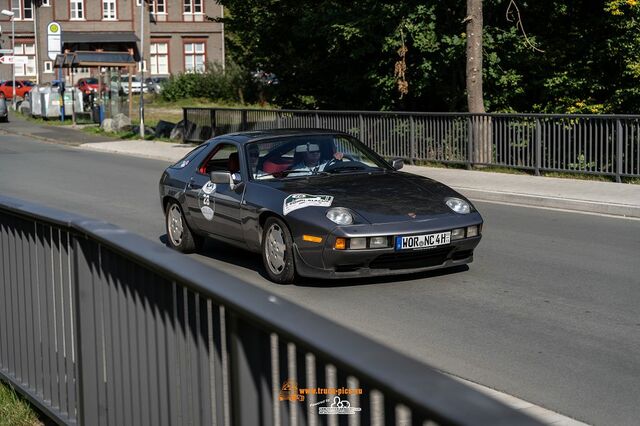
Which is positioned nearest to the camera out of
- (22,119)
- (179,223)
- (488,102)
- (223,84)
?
(179,223)

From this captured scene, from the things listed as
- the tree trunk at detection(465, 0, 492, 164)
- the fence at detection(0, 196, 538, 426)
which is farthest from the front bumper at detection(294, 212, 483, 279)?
the tree trunk at detection(465, 0, 492, 164)

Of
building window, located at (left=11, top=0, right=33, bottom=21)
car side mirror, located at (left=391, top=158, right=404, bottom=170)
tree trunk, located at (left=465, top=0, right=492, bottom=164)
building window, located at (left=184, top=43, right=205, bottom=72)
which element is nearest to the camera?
car side mirror, located at (left=391, top=158, right=404, bottom=170)

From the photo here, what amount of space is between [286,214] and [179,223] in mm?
2504

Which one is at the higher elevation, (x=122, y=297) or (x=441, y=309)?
(x=122, y=297)

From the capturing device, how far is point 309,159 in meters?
10.6

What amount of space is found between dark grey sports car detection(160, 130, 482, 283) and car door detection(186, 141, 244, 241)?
11 millimetres

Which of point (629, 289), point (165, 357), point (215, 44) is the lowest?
point (629, 289)

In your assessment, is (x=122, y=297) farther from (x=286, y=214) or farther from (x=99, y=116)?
(x=99, y=116)

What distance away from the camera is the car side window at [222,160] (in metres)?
10.8

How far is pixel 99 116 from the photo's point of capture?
144ft

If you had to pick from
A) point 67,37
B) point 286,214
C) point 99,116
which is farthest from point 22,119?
point 286,214

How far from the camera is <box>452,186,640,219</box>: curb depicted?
1480 cm

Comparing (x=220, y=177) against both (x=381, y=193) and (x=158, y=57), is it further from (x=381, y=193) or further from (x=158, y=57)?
(x=158, y=57)

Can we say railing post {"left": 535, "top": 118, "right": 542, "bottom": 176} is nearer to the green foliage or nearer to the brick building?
the green foliage
